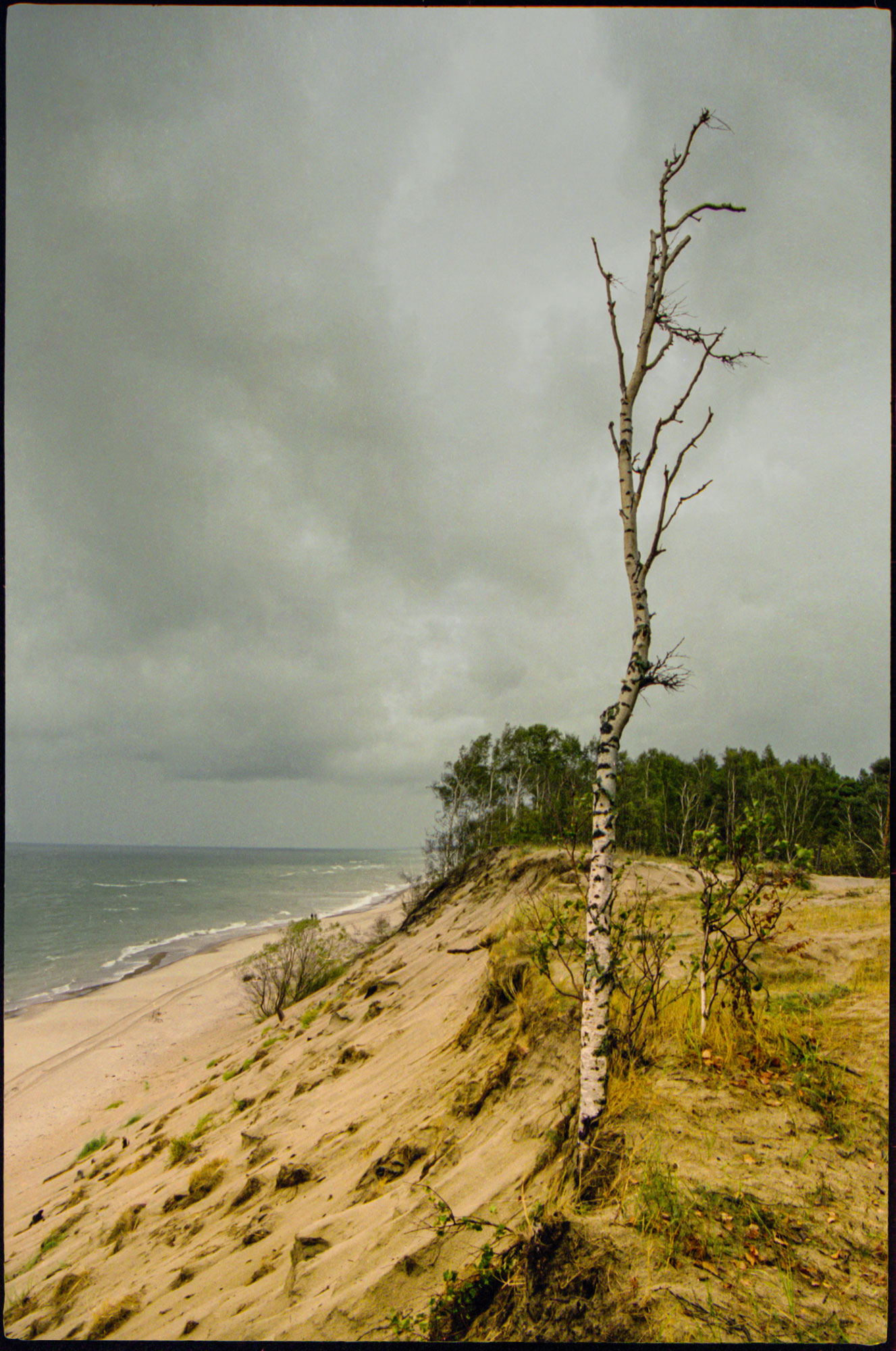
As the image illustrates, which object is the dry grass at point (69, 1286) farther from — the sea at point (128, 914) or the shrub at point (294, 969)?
the shrub at point (294, 969)

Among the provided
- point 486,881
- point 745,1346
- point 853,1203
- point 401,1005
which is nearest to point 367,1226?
point 745,1346

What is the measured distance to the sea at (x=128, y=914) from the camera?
3844 centimetres

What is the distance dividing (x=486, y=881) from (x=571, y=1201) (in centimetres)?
1485

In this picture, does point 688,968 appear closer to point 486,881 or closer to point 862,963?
point 862,963

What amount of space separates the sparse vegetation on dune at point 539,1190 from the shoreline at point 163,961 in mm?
17358

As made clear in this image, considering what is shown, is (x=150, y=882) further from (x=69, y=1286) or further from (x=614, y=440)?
(x=614, y=440)

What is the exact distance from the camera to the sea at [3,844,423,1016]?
3844 centimetres

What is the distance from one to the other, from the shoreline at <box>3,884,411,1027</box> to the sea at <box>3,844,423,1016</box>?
0.53 ft

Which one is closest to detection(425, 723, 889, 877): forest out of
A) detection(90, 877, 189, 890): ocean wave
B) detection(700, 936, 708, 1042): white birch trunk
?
detection(700, 936, 708, 1042): white birch trunk

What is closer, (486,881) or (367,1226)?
(367,1226)

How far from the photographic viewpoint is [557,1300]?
3.50 m

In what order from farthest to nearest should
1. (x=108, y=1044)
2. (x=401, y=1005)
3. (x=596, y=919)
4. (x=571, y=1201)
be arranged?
(x=108, y=1044) → (x=401, y=1005) → (x=596, y=919) → (x=571, y=1201)

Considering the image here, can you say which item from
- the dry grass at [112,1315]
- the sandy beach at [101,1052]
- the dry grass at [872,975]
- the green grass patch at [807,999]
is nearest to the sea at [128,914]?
the sandy beach at [101,1052]

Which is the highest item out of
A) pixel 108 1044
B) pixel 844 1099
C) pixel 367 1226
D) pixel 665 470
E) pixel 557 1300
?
pixel 665 470
